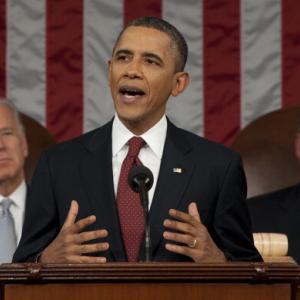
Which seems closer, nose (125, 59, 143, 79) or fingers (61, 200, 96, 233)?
fingers (61, 200, 96, 233)

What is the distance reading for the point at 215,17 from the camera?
510 cm

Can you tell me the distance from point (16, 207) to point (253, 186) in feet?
3.15

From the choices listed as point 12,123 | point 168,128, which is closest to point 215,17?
point 12,123

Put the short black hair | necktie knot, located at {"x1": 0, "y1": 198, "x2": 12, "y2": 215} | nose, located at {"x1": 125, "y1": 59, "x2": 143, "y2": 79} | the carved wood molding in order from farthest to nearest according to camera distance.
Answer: necktie knot, located at {"x1": 0, "y1": 198, "x2": 12, "y2": 215}, the short black hair, nose, located at {"x1": 125, "y1": 59, "x2": 143, "y2": 79}, the carved wood molding

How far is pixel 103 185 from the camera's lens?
128 inches

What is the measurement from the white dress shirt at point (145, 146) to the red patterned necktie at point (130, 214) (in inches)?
1.8

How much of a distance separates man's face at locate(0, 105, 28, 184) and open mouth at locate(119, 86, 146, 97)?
1238 millimetres

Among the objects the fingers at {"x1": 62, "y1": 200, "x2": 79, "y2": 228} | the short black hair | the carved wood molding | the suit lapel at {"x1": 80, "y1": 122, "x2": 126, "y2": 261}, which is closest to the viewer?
the carved wood molding

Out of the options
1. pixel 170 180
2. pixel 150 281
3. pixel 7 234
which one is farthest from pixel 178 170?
pixel 7 234

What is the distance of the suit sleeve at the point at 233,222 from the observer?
3195mm

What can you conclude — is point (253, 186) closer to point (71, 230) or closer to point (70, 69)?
point (70, 69)

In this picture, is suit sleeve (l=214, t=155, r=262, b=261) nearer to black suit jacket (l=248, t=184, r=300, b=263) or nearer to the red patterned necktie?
the red patterned necktie

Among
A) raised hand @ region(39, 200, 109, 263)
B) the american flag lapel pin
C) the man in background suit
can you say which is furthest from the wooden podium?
the man in background suit

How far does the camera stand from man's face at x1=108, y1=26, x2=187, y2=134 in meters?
3.28
